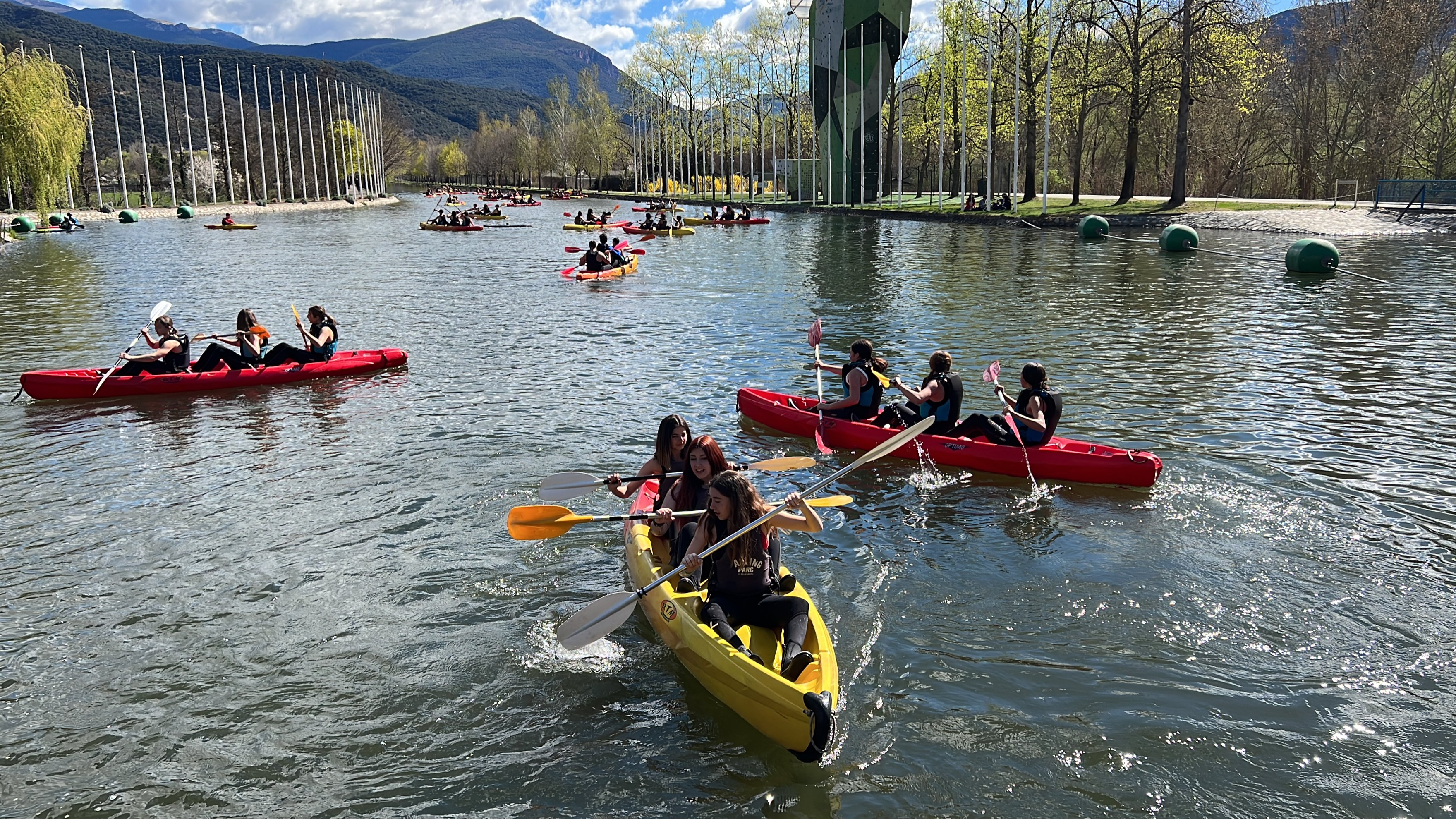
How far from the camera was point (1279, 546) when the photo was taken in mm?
8758

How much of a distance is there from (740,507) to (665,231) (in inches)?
1600

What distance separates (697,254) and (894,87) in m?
34.7

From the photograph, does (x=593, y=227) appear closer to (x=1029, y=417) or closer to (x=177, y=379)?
(x=177, y=379)

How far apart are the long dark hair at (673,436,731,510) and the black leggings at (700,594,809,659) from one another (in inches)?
45.1

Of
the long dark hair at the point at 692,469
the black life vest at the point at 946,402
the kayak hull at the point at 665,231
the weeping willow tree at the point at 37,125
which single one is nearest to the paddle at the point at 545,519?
the long dark hair at the point at 692,469

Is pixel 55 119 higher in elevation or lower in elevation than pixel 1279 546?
higher

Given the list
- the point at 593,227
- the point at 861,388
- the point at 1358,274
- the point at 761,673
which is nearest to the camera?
the point at 761,673

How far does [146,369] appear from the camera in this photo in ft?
49.8

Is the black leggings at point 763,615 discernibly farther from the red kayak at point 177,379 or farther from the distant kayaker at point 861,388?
the red kayak at point 177,379

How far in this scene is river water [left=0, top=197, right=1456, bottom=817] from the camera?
18.7 feet

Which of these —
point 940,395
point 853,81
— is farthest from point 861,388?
point 853,81

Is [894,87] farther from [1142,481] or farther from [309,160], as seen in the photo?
[309,160]

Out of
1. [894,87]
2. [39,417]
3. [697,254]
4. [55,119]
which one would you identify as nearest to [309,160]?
[55,119]

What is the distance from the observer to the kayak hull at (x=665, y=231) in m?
45.5
